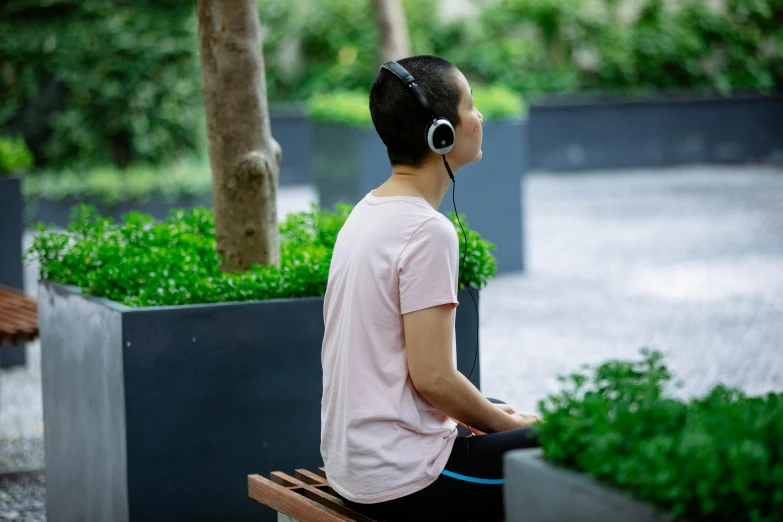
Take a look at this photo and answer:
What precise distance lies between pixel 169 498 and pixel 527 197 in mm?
15124

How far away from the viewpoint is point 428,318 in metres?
2.64

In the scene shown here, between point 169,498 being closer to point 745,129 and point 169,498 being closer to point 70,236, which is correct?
point 70,236

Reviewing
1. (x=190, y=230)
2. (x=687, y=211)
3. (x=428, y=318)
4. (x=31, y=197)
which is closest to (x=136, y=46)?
(x=31, y=197)

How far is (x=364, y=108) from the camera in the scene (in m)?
11.9

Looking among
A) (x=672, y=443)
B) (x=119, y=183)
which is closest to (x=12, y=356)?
(x=672, y=443)

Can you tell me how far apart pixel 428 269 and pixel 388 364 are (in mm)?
255

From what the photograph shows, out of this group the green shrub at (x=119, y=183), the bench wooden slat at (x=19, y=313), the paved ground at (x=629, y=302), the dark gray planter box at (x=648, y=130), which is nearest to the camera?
the bench wooden slat at (x=19, y=313)

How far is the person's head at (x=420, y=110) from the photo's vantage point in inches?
110

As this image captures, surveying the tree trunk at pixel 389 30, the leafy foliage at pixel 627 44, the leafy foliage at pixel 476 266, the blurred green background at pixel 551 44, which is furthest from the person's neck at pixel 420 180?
the leafy foliage at pixel 627 44

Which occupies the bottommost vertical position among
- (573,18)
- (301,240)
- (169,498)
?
(169,498)

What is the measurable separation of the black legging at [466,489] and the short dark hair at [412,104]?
2.34ft

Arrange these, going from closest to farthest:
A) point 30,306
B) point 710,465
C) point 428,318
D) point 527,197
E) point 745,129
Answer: point 710,465, point 428,318, point 30,306, point 527,197, point 745,129

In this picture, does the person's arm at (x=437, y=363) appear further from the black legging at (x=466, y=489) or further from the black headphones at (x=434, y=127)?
the black headphones at (x=434, y=127)

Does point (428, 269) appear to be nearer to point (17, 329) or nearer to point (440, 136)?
point (440, 136)
